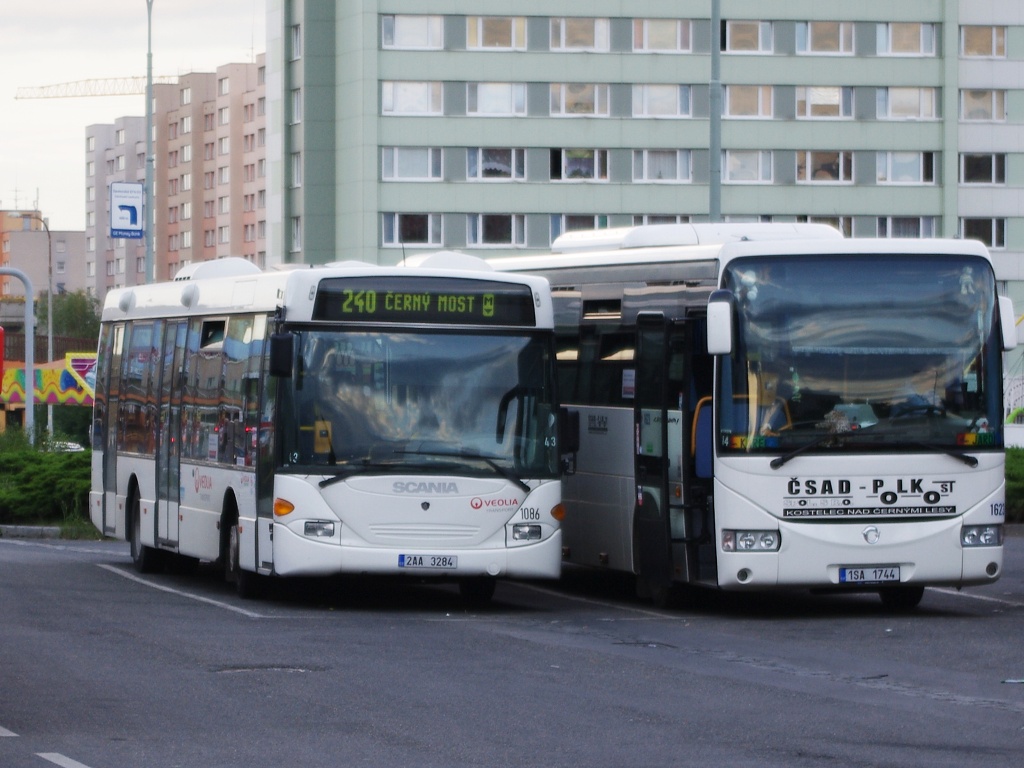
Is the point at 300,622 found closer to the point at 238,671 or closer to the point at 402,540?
the point at 402,540

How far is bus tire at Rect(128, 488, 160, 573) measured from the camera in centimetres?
2225

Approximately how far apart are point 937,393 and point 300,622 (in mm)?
5367

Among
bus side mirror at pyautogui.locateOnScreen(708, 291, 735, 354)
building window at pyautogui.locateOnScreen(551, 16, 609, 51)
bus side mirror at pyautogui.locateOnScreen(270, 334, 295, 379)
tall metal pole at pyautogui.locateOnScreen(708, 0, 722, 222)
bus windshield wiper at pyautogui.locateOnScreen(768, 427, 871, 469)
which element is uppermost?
building window at pyautogui.locateOnScreen(551, 16, 609, 51)

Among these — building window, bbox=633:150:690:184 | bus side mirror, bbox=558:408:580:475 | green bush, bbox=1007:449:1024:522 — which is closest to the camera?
bus side mirror, bbox=558:408:580:475

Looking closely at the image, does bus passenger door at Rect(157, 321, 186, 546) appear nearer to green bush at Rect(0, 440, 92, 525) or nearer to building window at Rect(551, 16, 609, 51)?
green bush at Rect(0, 440, 92, 525)

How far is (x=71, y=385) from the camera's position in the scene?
4722cm

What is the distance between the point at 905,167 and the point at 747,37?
8261mm

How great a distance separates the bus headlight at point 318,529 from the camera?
17.2m

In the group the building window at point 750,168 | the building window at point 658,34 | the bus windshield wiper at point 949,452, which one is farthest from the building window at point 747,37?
the bus windshield wiper at point 949,452

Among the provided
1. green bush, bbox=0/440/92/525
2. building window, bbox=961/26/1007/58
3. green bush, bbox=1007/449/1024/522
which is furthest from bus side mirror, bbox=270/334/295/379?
building window, bbox=961/26/1007/58

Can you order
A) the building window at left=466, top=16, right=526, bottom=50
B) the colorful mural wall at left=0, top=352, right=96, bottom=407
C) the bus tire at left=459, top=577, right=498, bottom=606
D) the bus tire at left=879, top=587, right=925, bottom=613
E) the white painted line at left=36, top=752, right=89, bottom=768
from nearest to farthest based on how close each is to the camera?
1. the white painted line at left=36, top=752, right=89, bottom=768
2. the bus tire at left=879, top=587, right=925, bottom=613
3. the bus tire at left=459, top=577, right=498, bottom=606
4. the colorful mural wall at left=0, top=352, right=96, bottom=407
5. the building window at left=466, top=16, right=526, bottom=50

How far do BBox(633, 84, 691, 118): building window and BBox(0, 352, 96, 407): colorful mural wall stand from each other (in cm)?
3721

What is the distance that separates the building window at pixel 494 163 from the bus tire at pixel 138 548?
2436 inches

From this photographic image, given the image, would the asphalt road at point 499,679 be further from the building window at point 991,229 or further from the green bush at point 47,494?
the building window at point 991,229
